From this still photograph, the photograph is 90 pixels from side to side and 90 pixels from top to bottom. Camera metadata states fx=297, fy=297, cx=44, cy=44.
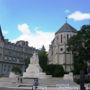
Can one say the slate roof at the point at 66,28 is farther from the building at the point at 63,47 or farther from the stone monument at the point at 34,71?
the stone monument at the point at 34,71

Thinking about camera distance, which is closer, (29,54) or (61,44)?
(61,44)

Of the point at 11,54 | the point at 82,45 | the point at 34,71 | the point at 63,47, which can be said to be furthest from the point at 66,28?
the point at 34,71

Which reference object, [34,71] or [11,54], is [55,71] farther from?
[11,54]

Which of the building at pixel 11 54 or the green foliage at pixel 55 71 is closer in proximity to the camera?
the green foliage at pixel 55 71

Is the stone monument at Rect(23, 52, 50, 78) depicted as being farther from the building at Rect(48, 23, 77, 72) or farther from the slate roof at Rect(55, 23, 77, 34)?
the slate roof at Rect(55, 23, 77, 34)

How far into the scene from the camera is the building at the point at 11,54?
123750mm

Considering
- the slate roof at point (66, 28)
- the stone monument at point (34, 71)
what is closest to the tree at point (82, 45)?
the stone monument at point (34, 71)

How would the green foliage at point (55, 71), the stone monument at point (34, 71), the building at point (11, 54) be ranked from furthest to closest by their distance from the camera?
the building at point (11, 54), the green foliage at point (55, 71), the stone monument at point (34, 71)

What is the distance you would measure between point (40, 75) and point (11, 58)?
199 feet

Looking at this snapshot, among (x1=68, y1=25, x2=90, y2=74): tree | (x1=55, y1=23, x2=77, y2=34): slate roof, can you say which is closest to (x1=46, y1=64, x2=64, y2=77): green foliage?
(x1=68, y1=25, x2=90, y2=74): tree

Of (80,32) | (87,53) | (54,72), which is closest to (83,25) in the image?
(80,32)

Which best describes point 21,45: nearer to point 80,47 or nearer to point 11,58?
point 11,58

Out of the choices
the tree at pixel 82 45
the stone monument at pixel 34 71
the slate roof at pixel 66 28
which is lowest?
the stone monument at pixel 34 71

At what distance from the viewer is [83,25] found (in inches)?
3066
